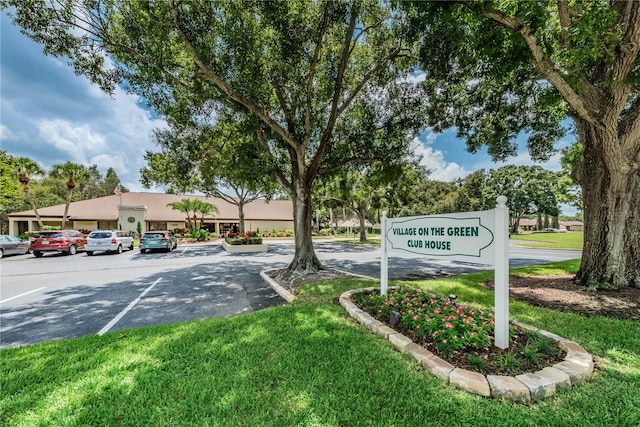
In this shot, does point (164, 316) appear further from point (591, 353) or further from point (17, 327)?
point (591, 353)

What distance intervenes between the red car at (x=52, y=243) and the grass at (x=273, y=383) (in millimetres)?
16278

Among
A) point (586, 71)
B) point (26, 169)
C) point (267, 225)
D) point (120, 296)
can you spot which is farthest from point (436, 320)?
point (267, 225)

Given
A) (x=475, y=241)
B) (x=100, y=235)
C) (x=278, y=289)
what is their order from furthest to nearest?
(x=100, y=235) < (x=278, y=289) < (x=475, y=241)

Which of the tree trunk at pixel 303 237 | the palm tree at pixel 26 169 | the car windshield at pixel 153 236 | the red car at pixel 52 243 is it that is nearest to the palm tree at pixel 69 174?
the palm tree at pixel 26 169

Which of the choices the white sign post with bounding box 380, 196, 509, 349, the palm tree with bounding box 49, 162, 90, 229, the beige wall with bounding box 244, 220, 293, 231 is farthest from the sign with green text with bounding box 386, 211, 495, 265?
the beige wall with bounding box 244, 220, 293, 231

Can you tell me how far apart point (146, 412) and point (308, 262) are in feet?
21.7

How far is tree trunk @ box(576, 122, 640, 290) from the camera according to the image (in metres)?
5.70

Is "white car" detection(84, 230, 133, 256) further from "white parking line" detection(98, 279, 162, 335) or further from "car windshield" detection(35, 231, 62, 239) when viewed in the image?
"white parking line" detection(98, 279, 162, 335)

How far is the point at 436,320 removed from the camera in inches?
138

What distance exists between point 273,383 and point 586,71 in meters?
8.65

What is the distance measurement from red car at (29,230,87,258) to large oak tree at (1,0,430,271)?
13248 mm

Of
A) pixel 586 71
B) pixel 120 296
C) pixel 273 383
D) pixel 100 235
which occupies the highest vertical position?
pixel 586 71

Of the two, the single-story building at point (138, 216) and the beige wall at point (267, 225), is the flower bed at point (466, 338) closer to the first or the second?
the single-story building at point (138, 216)

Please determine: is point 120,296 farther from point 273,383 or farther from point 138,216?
point 138,216
